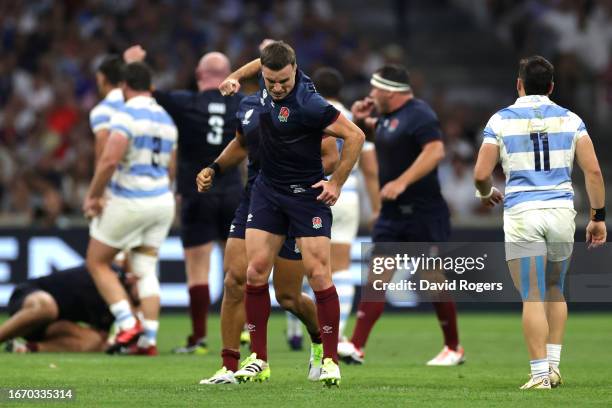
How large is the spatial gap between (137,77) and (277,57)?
12.4 feet

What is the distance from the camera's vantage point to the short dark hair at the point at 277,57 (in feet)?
30.9

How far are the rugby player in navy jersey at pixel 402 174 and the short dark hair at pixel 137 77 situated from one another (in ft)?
6.53

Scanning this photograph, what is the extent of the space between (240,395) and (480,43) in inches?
771

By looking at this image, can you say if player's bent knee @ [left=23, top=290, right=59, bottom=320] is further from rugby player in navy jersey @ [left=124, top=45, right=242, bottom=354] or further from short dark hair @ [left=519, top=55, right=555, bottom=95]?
short dark hair @ [left=519, top=55, right=555, bottom=95]

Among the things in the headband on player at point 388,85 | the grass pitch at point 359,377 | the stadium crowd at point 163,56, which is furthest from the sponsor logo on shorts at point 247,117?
the stadium crowd at point 163,56

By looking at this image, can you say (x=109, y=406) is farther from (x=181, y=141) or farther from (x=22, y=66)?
(x=22, y=66)

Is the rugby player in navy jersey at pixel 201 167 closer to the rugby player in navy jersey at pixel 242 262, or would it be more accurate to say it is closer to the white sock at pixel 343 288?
the white sock at pixel 343 288

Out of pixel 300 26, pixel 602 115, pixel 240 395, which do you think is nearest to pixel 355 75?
pixel 300 26

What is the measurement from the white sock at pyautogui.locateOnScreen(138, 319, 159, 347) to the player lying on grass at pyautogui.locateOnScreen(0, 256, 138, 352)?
0.64 m

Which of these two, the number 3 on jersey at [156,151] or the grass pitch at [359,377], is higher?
the number 3 on jersey at [156,151]

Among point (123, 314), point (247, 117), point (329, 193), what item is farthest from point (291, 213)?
point (123, 314)

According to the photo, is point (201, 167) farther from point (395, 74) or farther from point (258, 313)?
point (258, 313)

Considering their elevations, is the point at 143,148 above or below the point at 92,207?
above

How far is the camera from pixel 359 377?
10.7m
